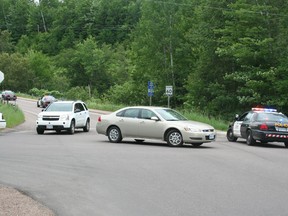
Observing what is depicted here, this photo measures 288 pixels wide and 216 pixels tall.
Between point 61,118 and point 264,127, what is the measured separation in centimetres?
983

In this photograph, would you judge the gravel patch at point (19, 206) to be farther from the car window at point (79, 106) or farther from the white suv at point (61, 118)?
the car window at point (79, 106)

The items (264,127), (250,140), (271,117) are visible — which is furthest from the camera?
(271,117)

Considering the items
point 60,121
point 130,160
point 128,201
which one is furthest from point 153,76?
point 128,201

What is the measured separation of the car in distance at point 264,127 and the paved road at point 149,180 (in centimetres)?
273

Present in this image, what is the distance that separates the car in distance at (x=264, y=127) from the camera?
20500mm

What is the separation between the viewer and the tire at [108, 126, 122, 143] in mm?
20641

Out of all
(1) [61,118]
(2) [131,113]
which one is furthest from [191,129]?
(1) [61,118]

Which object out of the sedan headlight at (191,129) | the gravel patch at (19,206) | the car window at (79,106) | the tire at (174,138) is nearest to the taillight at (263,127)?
the sedan headlight at (191,129)

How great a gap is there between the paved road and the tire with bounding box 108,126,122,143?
2851 millimetres

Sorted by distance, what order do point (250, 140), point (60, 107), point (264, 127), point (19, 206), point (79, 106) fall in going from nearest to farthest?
point (19, 206), point (264, 127), point (250, 140), point (60, 107), point (79, 106)

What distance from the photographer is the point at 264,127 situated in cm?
2058

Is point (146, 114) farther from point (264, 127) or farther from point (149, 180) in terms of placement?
point (149, 180)

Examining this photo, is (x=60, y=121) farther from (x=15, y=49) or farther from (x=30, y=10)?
(x=30, y=10)

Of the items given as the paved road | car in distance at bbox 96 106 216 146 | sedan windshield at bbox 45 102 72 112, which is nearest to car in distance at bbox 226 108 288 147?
car in distance at bbox 96 106 216 146
